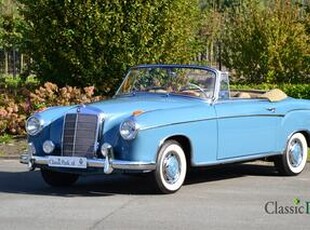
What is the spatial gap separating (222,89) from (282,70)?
11.2m

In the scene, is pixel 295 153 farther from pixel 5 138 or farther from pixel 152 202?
pixel 5 138

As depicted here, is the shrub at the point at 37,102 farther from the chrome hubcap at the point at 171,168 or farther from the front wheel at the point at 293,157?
the chrome hubcap at the point at 171,168

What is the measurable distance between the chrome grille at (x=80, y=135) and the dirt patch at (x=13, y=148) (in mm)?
4095

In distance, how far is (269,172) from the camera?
35.8ft

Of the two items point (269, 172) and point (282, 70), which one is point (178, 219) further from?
point (282, 70)

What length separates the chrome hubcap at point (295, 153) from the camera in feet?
34.3

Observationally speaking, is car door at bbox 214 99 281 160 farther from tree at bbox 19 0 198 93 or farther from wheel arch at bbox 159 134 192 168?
tree at bbox 19 0 198 93

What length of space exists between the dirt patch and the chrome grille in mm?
4095

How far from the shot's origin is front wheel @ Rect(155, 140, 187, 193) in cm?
855

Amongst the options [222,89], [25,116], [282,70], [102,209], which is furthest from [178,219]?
[282,70]

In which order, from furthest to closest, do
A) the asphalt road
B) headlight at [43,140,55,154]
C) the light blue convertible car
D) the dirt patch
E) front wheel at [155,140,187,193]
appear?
the dirt patch → headlight at [43,140,55,154] → front wheel at [155,140,187,193] → the light blue convertible car → the asphalt road

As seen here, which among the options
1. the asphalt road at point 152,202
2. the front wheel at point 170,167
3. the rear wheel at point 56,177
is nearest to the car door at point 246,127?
the asphalt road at point 152,202

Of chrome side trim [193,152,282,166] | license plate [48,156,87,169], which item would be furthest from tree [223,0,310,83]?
license plate [48,156,87,169]

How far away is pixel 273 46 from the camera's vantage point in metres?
20.4
